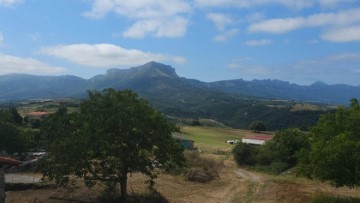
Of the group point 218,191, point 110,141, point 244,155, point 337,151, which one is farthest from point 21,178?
point 244,155

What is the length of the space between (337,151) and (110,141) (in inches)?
511

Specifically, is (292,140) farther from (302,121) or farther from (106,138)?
(302,121)

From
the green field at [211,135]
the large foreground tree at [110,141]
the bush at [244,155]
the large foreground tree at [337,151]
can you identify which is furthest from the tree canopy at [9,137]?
the green field at [211,135]

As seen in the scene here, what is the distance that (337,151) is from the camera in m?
25.1

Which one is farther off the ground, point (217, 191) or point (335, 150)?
point (335, 150)

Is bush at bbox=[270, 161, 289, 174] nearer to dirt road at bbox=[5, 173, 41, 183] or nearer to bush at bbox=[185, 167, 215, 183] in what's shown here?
bush at bbox=[185, 167, 215, 183]

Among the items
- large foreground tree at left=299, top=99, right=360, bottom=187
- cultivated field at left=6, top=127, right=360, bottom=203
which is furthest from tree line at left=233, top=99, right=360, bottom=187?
cultivated field at left=6, top=127, right=360, bottom=203

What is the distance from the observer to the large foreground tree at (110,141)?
81.0 feet

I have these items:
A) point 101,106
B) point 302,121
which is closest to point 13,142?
point 101,106

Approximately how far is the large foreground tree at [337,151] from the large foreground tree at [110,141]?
8406 millimetres

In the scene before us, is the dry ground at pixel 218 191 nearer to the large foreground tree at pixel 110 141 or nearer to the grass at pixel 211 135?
the large foreground tree at pixel 110 141

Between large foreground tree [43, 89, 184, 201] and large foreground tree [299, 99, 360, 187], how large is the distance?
841cm

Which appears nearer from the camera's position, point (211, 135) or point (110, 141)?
point (110, 141)

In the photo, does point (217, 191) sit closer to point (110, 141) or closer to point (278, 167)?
point (110, 141)
